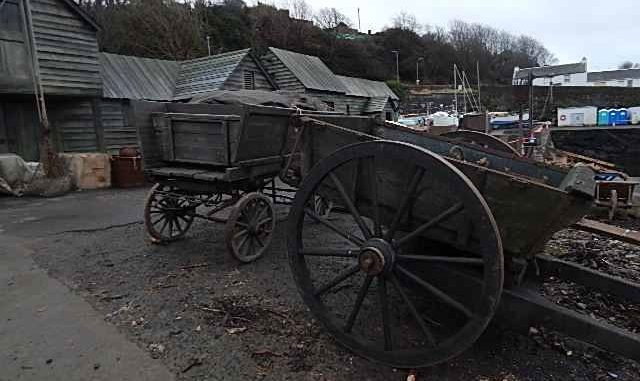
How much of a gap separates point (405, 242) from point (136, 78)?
49.9 ft

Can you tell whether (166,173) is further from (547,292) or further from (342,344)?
(547,292)

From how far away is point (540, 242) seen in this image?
2.19 metres

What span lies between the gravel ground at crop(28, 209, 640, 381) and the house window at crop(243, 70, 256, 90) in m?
14.1

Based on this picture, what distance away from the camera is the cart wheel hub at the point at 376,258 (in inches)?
87.7

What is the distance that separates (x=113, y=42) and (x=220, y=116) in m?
25.2

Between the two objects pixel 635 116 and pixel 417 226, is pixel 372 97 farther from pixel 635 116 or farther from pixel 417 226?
pixel 417 226

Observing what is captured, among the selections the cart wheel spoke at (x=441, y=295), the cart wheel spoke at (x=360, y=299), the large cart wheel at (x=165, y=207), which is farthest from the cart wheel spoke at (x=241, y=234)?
the cart wheel spoke at (x=441, y=295)

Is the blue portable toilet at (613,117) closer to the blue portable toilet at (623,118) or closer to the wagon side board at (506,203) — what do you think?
the blue portable toilet at (623,118)

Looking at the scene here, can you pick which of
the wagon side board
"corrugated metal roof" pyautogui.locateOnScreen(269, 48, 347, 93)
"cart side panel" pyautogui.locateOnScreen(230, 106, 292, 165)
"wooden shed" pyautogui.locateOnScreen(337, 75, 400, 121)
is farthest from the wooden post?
"wooden shed" pyautogui.locateOnScreen(337, 75, 400, 121)

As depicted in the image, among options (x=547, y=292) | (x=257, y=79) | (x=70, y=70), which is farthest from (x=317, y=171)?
(x=257, y=79)

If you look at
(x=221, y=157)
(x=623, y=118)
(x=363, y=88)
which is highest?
(x=363, y=88)

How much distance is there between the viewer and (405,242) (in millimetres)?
2451

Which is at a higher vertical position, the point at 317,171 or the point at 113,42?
the point at 113,42

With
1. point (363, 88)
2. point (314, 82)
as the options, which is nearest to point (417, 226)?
point (314, 82)
